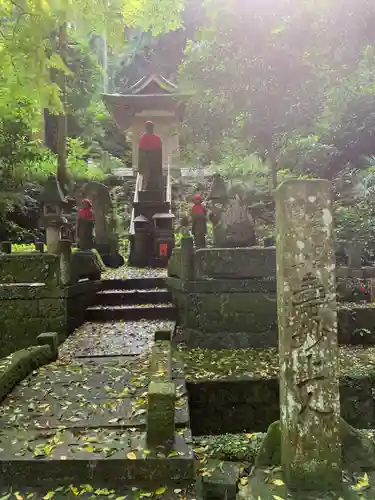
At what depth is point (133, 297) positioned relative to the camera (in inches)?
373

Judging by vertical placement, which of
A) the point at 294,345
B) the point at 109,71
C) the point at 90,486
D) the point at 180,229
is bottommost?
the point at 90,486

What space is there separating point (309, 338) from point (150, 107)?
20.4 meters

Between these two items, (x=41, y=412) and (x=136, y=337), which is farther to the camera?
(x=136, y=337)

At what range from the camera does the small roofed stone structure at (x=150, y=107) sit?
20.9 m

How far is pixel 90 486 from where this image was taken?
3.48 metres

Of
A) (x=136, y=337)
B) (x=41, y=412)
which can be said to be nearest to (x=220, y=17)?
(x=136, y=337)

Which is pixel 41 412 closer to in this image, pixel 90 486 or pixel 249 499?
pixel 90 486

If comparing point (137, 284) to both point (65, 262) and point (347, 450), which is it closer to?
point (65, 262)

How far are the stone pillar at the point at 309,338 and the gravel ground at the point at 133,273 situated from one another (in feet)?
24.1

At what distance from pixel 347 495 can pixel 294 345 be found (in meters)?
1.12

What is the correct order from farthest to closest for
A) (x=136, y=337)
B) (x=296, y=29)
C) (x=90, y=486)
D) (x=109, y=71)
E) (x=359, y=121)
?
1. (x=109, y=71)
2. (x=359, y=121)
3. (x=296, y=29)
4. (x=136, y=337)
5. (x=90, y=486)

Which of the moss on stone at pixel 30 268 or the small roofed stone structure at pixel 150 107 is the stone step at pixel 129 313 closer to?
the moss on stone at pixel 30 268

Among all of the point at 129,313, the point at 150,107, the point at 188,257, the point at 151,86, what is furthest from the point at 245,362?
the point at 151,86

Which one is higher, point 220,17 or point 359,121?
point 220,17
